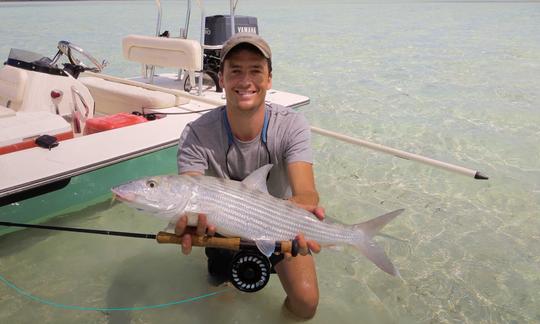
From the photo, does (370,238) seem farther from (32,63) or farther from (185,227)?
(32,63)

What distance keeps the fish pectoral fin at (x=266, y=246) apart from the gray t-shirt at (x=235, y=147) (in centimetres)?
77

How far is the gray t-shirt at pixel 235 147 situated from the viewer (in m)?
2.83

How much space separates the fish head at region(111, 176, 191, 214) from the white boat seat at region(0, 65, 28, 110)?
12.2ft

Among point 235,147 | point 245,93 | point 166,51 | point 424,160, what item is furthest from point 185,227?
point 166,51

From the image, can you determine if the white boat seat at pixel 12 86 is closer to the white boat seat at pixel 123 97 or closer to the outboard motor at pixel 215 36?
the white boat seat at pixel 123 97

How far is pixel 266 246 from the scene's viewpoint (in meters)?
2.22

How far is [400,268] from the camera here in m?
3.93

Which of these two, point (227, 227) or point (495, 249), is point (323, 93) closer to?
point (495, 249)

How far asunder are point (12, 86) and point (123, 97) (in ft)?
4.34

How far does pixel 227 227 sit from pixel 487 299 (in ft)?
8.61

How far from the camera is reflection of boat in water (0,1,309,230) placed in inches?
143

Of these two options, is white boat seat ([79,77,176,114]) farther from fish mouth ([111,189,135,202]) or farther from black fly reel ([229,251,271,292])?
fish mouth ([111,189,135,202])

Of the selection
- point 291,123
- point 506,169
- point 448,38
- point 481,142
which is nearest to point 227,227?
point 291,123

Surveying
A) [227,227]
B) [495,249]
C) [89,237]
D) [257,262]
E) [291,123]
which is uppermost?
[291,123]
